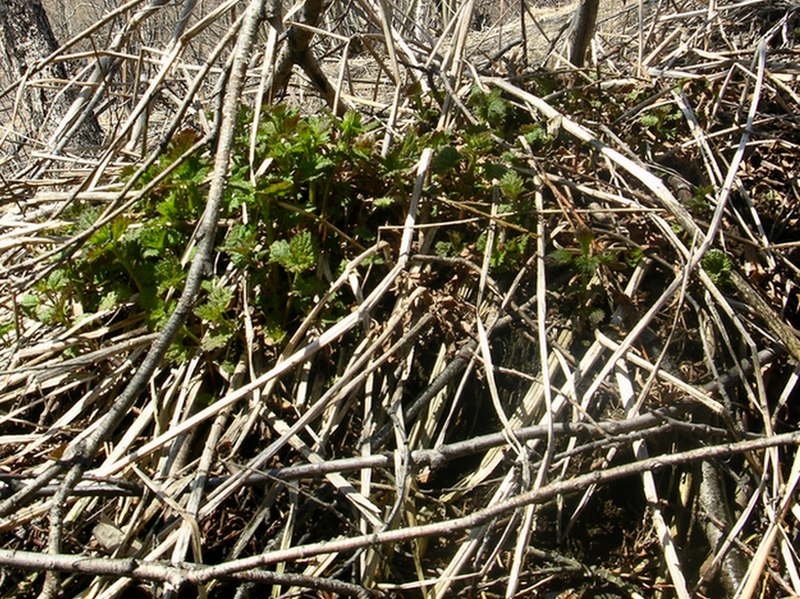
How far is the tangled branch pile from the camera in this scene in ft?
5.95

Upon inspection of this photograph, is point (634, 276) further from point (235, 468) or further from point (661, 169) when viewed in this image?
point (235, 468)

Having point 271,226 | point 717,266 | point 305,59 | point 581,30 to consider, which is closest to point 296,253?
point 271,226

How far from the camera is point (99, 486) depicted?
180 cm

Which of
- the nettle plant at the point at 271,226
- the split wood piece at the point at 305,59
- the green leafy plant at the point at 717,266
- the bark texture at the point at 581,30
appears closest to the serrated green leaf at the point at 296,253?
the nettle plant at the point at 271,226

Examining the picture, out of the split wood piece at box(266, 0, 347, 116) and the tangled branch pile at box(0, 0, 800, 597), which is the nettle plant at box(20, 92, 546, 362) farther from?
the split wood piece at box(266, 0, 347, 116)

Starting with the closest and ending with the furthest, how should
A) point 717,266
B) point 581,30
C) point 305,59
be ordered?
point 717,266 → point 305,59 → point 581,30

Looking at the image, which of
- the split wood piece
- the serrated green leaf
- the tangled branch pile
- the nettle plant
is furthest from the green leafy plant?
the split wood piece

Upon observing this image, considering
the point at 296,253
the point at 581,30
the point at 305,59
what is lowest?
the point at 296,253

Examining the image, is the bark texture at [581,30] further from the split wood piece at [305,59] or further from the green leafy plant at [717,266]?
the green leafy plant at [717,266]

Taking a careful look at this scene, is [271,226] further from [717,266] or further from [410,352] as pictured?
[717,266]

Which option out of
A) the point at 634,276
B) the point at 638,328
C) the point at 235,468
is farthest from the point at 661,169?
the point at 235,468

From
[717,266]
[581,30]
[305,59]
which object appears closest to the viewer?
[717,266]

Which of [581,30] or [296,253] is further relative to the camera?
[581,30]

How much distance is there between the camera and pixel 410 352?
6.84ft
